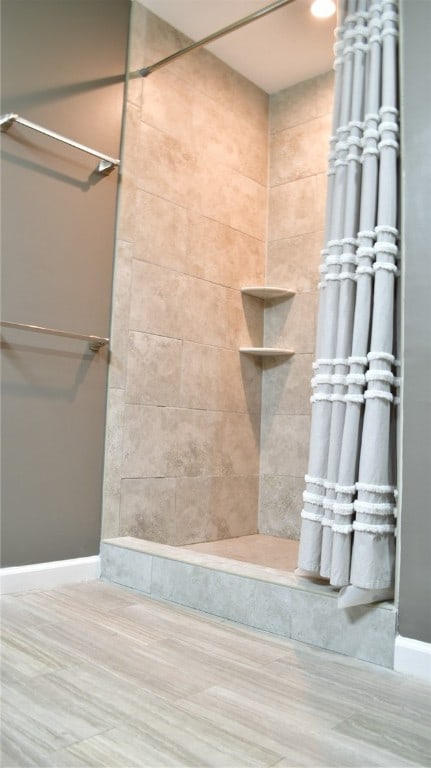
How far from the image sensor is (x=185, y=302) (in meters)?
2.74

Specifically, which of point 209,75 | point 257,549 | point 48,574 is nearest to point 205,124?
point 209,75

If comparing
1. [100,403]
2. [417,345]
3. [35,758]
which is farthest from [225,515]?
[35,758]

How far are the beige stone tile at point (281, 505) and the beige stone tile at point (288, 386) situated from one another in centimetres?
36

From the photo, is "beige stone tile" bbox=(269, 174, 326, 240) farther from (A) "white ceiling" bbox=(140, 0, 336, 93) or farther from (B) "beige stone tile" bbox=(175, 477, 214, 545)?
(B) "beige stone tile" bbox=(175, 477, 214, 545)

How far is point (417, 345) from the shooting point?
148cm

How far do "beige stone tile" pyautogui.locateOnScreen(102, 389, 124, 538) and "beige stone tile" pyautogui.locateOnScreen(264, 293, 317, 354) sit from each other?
1.07m

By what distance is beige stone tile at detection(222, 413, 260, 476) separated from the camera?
9.62 ft

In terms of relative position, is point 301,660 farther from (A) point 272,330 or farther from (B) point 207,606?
(A) point 272,330

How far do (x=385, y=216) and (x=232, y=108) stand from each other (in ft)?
6.13

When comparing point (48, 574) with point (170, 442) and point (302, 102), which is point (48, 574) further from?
point (302, 102)

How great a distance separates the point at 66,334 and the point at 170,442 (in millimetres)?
738

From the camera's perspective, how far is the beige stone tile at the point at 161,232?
2.54m

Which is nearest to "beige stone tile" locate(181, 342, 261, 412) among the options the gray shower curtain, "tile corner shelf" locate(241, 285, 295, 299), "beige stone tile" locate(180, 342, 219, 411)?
"beige stone tile" locate(180, 342, 219, 411)

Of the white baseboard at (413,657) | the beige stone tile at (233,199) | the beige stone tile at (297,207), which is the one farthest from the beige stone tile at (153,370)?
the white baseboard at (413,657)
